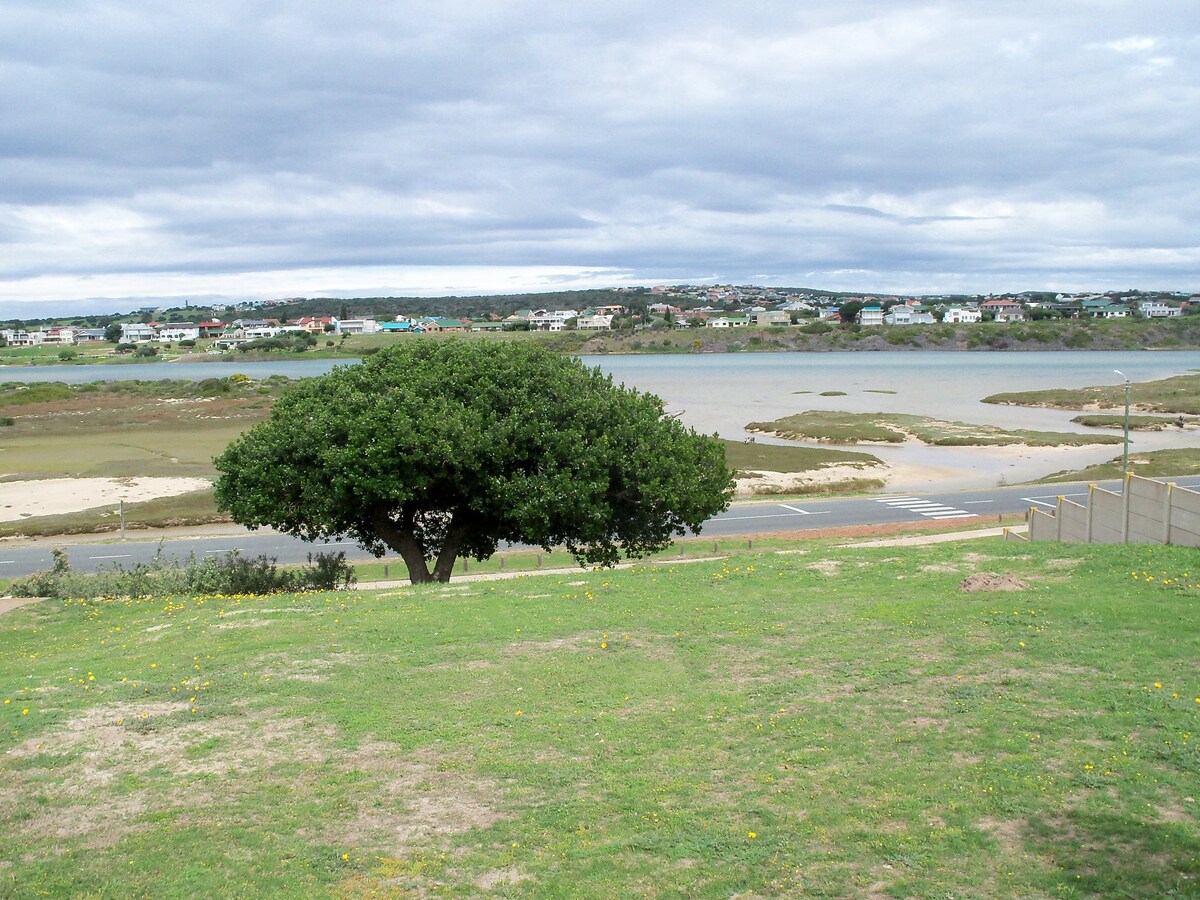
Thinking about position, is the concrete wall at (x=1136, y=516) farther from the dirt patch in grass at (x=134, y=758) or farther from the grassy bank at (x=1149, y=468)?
the grassy bank at (x=1149, y=468)

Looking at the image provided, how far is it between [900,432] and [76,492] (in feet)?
190

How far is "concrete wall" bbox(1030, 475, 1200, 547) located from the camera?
66.3 ft

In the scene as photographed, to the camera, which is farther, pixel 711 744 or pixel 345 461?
pixel 345 461

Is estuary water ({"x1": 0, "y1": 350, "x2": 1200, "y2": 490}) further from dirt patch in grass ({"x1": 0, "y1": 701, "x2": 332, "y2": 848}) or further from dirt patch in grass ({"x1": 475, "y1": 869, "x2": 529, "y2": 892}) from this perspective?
dirt patch in grass ({"x1": 475, "y1": 869, "x2": 529, "y2": 892})

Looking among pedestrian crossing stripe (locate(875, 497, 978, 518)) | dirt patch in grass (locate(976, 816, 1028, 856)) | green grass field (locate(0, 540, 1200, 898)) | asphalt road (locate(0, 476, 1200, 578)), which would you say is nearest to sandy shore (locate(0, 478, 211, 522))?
asphalt road (locate(0, 476, 1200, 578))

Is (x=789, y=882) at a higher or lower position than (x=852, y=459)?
higher

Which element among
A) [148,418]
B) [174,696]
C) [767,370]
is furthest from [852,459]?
[767,370]

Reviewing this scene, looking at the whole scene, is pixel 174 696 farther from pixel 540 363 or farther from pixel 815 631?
pixel 540 363

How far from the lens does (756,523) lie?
4153cm

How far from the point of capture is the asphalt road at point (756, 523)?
3662 cm

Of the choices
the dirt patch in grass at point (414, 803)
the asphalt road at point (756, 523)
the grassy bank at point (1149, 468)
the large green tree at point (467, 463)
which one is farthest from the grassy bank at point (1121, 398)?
the dirt patch in grass at point (414, 803)

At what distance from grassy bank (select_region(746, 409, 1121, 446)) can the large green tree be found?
54.4 m

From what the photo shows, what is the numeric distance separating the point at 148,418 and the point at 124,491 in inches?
1857

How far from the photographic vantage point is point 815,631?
13.7 m
